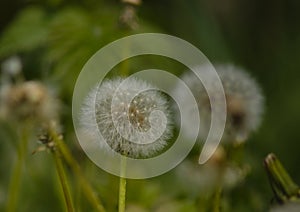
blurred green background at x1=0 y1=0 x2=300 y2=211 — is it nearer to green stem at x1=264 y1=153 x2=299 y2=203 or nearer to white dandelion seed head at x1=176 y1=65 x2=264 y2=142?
white dandelion seed head at x1=176 y1=65 x2=264 y2=142

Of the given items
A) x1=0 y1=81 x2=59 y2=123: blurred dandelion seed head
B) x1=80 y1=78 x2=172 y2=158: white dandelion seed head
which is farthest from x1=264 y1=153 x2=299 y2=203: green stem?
x1=0 y1=81 x2=59 y2=123: blurred dandelion seed head

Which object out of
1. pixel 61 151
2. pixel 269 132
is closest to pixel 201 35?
pixel 269 132

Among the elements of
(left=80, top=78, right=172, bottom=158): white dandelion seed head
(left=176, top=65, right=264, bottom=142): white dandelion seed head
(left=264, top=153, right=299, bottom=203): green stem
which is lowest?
(left=264, top=153, right=299, bottom=203): green stem

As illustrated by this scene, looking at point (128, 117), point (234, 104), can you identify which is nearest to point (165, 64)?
point (234, 104)

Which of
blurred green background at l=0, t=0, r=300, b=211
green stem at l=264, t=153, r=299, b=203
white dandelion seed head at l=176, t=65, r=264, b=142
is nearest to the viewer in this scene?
green stem at l=264, t=153, r=299, b=203

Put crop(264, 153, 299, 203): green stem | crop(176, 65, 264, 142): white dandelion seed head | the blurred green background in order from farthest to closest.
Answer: the blurred green background
crop(176, 65, 264, 142): white dandelion seed head
crop(264, 153, 299, 203): green stem

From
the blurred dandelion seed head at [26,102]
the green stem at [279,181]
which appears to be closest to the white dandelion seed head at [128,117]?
the green stem at [279,181]

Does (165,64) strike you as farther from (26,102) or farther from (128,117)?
(128,117)
